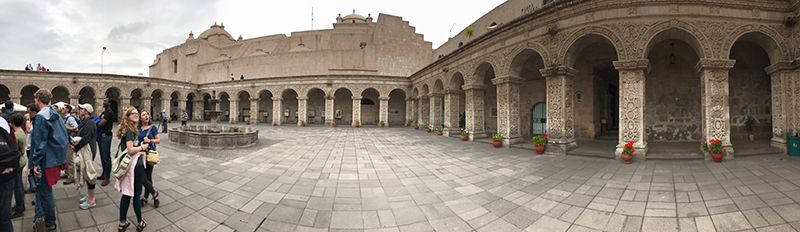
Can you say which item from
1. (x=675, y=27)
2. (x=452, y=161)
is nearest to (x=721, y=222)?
(x=452, y=161)

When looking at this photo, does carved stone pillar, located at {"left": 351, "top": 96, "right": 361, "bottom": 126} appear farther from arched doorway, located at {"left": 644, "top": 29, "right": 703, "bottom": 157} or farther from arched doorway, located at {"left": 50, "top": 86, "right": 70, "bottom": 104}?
arched doorway, located at {"left": 50, "top": 86, "right": 70, "bottom": 104}

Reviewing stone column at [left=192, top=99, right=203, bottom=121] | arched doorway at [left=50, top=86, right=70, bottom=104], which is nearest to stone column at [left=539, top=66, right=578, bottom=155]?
stone column at [left=192, top=99, right=203, bottom=121]

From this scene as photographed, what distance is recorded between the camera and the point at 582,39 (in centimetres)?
899

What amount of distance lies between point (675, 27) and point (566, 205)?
7.17 m

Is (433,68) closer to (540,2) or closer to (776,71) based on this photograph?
(540,2)

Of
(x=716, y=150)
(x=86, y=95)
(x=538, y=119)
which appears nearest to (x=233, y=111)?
(x=86, y=95)

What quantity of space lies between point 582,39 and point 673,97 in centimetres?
541

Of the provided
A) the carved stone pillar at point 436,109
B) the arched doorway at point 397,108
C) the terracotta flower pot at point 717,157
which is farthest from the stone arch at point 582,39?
Result: the arched doorway at point 397,108

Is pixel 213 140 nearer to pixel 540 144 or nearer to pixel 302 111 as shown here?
pixel 540 144

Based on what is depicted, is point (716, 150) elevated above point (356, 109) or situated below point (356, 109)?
below

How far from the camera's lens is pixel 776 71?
8.54m

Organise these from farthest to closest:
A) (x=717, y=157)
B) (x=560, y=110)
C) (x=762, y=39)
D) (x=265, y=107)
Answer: (x=265, y=107) → (x=560, y=110) → (x=762, y=39) → (x=717, y=157)

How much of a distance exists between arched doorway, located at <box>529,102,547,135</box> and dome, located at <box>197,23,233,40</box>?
41.3 metres

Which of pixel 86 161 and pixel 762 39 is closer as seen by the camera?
pixel 86 161
